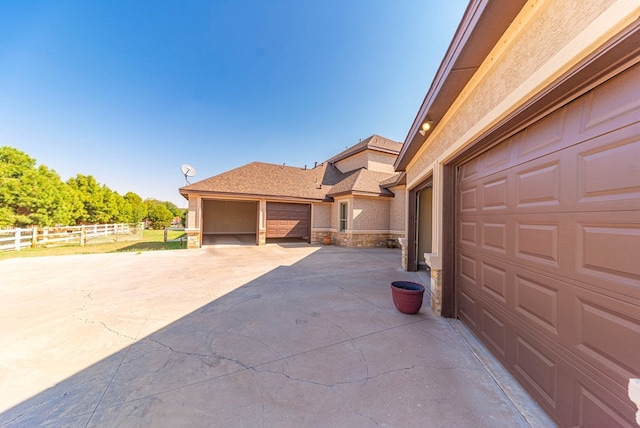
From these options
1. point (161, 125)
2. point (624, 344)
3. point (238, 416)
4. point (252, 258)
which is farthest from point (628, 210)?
point (161, 125)

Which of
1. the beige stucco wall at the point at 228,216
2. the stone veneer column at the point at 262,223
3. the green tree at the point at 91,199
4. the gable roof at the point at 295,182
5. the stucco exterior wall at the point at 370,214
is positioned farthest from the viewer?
the beige stucco wall at the point at 228,216

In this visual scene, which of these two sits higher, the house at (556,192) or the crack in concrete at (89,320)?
the house at (556,192)

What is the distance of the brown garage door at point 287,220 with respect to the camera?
1425 cm

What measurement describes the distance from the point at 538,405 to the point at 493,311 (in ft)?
3.13

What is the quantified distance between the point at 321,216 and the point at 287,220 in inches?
91.9

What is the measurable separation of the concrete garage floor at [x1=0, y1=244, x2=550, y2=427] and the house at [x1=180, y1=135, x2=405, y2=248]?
309 inches

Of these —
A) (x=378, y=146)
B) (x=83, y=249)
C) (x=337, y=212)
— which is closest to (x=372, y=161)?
(x=378, y=146)

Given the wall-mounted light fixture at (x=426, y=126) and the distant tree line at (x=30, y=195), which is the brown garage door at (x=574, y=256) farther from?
the distant tree line at (x=30, y=195)

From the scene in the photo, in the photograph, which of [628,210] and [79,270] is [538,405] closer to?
[628,210]

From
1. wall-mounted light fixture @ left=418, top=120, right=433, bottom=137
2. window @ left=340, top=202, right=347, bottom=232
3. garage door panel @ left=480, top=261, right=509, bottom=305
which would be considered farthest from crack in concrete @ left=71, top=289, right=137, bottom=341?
window @ left=340, top=202, right=347, bottom=232

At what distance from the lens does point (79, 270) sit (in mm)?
6922

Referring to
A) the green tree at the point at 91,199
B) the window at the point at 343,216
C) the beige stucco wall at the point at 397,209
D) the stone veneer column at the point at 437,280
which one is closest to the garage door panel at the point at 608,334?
the stone veneer column at the point at 437,280

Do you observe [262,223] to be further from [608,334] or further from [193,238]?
[608,334]

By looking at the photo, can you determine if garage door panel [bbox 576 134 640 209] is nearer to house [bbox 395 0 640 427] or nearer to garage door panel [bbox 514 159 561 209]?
house [bbox 395 0 640 427]
